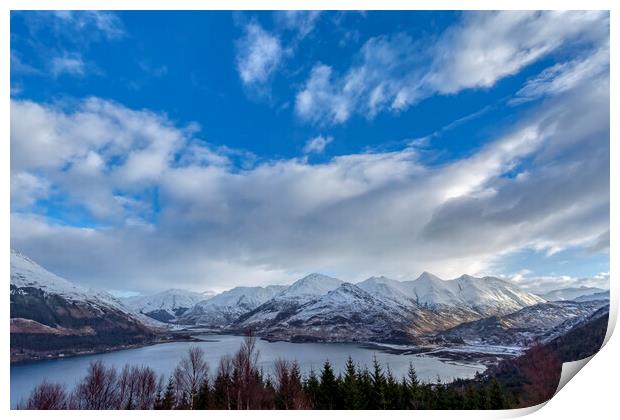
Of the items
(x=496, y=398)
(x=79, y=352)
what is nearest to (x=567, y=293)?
(x=496, y=398)

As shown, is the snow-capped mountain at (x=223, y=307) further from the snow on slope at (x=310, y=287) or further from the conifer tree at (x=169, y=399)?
the conifer tree at (x=169, y=399)

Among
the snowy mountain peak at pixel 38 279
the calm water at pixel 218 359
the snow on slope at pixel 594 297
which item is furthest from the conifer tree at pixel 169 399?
the snow on slope at pixel 594 297

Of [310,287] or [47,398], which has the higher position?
[310,287]

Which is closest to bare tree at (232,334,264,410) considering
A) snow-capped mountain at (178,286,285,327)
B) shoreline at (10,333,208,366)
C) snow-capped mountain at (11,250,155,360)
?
shoreline at (10,333,208,366)

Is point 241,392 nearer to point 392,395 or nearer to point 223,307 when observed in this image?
point 392,395

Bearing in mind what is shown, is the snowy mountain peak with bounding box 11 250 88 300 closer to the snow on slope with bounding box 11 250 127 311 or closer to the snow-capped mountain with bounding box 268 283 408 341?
the snow on slope with bounding box 11 250 127 311
